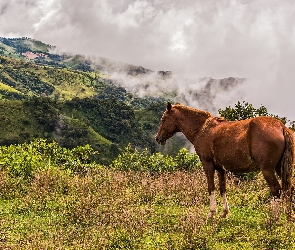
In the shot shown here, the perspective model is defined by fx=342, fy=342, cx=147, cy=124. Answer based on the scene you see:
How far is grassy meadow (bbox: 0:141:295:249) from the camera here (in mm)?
8234

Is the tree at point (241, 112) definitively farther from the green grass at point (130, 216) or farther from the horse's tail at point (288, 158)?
the horse's tail at point (288, 158)

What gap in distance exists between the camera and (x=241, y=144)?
30.3ft

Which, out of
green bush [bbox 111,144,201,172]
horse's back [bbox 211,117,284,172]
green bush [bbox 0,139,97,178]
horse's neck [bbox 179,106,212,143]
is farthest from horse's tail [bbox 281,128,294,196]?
green bush [bbox 111,144,201,172]

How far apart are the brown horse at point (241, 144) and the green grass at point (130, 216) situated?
1.12 meters

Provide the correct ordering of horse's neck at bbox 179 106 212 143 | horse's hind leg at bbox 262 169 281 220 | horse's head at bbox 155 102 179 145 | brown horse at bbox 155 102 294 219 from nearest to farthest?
horse's hind leg at bbox 262 169 281 220, brown horse at bbox 155 102 294 219, horse's neck at bbox 179 106 212 143, horse's head at bbox 155 102 179 145

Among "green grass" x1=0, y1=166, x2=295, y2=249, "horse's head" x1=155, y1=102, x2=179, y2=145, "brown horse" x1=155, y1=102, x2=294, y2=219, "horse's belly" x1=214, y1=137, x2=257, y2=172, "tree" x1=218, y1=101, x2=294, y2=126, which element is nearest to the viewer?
"green grass" x1=0, y1=166, x2=295, y2=249

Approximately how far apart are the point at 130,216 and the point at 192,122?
149 inches

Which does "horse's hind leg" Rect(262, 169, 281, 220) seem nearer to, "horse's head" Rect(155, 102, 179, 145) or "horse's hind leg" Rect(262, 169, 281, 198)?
"horse's hind leg" Rect(262, 169, 281, 198)

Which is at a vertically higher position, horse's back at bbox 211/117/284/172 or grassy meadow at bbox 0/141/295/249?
horse's back at bbox 211/117/284/172

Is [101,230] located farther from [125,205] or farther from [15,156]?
[15,156]

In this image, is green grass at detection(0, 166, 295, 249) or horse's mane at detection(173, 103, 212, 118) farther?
horse's mane at detection(173, 103, 212, 118)

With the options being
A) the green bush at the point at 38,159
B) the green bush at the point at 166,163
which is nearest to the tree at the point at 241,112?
the green bush at the point at 166,163

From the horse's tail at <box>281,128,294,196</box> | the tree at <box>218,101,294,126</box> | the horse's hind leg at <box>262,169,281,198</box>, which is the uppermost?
the tree at <box>218,101,294,126</box>

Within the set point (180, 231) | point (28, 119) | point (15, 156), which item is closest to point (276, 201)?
point (180, 231)
